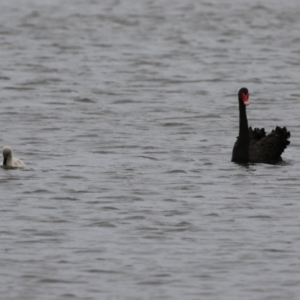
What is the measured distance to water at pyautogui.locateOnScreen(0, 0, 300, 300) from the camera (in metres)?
7.55

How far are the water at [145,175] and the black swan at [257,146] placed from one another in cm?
15

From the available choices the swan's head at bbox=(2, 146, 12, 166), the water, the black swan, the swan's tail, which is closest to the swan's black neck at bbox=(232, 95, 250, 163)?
the black swan

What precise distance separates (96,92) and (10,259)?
10.2 m

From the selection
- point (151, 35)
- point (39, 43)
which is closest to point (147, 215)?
point (39, 43)

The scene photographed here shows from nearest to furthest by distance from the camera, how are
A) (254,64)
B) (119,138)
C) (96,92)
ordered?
(119,138) < (96,92) < (254,64)

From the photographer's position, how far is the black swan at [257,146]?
460 inches

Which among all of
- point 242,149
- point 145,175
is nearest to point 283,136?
point 242,149

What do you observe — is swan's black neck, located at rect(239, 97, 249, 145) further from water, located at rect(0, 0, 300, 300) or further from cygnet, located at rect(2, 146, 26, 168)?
cygnet, located at rect(2, 146, 26, 168)

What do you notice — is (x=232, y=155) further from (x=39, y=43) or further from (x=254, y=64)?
(x=39, y=43)

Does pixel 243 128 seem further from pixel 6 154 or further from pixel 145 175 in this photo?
pixel 6 154

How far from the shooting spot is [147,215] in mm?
9250

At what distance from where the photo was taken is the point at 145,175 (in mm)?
11102

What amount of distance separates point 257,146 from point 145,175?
1472 mm

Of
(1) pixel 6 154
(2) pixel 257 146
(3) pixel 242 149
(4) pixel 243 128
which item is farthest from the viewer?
(2) pixel 257 146
